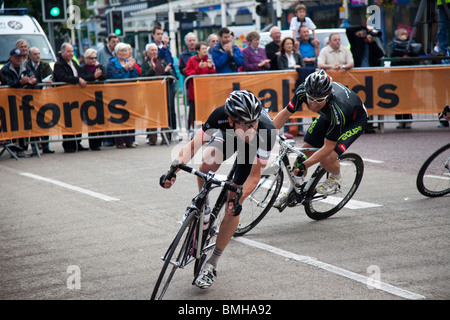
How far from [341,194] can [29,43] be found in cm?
1238

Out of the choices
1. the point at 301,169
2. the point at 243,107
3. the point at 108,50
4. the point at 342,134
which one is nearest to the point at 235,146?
the point at 301,169

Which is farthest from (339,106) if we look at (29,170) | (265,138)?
(29,170)

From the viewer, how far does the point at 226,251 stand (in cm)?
630

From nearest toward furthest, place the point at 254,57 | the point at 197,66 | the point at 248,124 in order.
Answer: the point at 248,124 < the point at 197,66 < the point at 254,57

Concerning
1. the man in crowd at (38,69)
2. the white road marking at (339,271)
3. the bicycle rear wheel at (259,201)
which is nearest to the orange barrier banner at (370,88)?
the man in crowd at (38,69)

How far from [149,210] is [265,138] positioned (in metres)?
2.84

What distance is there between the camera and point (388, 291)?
4.97 m

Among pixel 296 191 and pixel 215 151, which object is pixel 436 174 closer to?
pixel 296 191

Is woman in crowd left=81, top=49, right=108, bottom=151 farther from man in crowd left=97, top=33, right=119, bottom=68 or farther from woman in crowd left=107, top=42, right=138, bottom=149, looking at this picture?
man in crowd left=97, top=33, right=119, bottom=68

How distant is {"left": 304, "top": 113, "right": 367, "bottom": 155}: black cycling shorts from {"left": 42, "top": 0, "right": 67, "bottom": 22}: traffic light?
1154cm

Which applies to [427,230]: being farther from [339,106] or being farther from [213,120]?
[213,120]

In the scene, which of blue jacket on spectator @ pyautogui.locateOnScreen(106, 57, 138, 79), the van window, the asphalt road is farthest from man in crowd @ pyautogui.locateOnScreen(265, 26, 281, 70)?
the van window

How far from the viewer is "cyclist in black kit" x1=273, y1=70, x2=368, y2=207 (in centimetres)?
680
